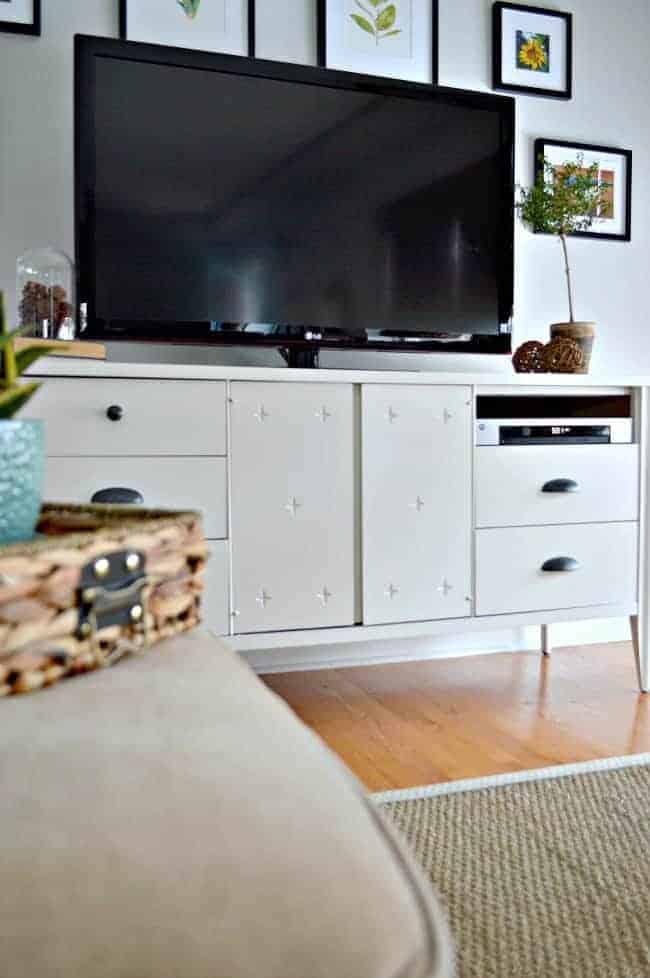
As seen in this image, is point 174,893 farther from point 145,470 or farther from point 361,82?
point 361,82

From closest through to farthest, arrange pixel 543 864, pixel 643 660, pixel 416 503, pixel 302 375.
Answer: pixel 543 864 < pixel 302 375 < pixel 416 503 < pixel 643 660

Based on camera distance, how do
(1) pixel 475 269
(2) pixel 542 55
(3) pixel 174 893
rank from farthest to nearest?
(2) pixel 542 55
(1) pixel 475 269
(3) pixel 174 893

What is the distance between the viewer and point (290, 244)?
196cm

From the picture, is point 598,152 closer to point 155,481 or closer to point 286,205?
point 286,205

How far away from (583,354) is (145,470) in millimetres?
1147

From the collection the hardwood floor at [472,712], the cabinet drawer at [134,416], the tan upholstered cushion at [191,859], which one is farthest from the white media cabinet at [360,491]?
the tan upholstered cushion at [191,859]

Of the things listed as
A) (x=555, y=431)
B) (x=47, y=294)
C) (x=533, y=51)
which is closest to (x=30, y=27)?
(x=47, y=294)

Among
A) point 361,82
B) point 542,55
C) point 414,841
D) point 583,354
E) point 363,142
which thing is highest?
point 542,55

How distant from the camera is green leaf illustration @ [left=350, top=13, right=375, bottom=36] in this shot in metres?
2.25

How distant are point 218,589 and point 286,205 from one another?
0.87m

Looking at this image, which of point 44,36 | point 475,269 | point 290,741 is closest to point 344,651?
point 475,269

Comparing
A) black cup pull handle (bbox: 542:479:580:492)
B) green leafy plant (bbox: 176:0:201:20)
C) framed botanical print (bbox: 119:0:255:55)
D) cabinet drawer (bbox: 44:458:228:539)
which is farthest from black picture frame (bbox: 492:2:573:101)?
cabinet drawer (bbox: 44:458:228:539)

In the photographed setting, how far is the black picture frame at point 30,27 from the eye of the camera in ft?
6.43

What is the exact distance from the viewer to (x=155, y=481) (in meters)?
1.68
